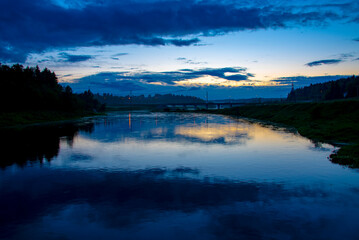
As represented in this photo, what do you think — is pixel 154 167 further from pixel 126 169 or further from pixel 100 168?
pixel 100 168

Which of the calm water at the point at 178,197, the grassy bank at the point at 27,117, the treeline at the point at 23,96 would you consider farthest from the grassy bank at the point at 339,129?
the treeline at the point at 23,96

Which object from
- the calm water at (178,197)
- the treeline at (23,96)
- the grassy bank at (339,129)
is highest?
the treeline at (23,96)

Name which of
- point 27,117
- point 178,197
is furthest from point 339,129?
point 27,117

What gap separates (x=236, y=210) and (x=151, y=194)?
17.8 ft

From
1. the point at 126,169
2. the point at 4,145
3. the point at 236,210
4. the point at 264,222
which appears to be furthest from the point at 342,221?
the point at 4,145

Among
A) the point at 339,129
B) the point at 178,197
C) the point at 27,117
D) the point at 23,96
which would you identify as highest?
the point at 23,96

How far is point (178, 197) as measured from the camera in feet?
51.5

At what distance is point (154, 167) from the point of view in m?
23.1

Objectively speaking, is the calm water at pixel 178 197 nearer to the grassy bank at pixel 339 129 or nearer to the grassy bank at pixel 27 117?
the grassy bank at pixel 339 129

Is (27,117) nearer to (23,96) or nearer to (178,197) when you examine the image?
(23,96)

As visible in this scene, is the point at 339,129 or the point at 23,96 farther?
the point at 23,96

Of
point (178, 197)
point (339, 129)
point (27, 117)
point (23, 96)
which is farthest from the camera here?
point (23, 96)

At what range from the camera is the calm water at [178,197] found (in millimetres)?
11852

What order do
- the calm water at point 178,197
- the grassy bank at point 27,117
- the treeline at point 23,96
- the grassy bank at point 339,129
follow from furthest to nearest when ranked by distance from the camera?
1. the treeline at point 23,96
2. the grassy bank at point 27,117
3. the grassy bank at point 339,129
4. the calm water at point 178,197
